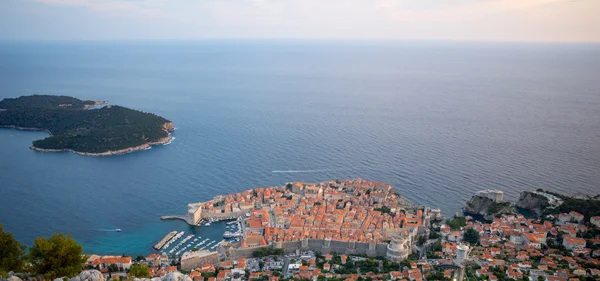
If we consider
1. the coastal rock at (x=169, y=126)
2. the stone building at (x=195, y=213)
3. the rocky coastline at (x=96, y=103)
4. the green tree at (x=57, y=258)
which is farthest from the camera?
the rocky coastline at (x=96, y=103)

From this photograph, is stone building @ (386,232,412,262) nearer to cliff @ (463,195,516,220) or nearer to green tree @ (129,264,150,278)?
cliff @ (463,195,516,220)

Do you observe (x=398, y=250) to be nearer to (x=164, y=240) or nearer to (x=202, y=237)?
(x=202, y=237)

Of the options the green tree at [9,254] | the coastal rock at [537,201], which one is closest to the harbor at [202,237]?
the green tree at [9,254]

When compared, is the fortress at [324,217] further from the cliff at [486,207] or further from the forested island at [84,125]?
the forested island at [84,125]

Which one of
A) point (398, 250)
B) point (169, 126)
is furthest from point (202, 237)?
point (169, 126)

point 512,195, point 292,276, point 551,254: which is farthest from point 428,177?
point 292,276

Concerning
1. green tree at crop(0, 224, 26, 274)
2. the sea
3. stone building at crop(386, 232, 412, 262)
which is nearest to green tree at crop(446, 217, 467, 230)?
the sea
